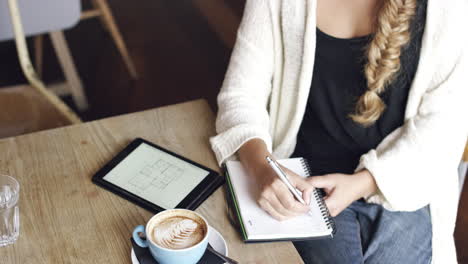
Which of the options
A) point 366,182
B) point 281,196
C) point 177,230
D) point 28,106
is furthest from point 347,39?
point 28,106

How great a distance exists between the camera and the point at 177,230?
0.81m

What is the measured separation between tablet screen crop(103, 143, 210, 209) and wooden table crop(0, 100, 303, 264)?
0.11 feet

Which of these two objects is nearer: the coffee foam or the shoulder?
the coffee foam

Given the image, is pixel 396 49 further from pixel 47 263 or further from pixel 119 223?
pixel 47 263

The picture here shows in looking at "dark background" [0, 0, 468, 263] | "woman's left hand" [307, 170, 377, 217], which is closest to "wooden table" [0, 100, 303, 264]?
"woman's left hand" [307, 170, 377, 217]

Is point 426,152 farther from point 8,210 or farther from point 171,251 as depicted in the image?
point 8,210

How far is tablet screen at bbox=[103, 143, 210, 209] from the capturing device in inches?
37.2

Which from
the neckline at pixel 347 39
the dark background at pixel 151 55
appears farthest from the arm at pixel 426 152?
the dark background at pixel 151 55

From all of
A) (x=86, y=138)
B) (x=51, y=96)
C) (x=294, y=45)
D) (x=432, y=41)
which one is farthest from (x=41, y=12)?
(x=432, y=41)

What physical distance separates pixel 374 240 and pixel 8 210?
704 millimetres

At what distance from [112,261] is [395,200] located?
571mm

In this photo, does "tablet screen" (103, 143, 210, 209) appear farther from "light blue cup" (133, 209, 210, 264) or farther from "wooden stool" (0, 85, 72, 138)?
"wooden stool" (0, 85, 72, 138)

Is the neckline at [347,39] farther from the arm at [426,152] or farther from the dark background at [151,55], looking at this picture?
the dark background at [151,55]

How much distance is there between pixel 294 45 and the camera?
1.16m
